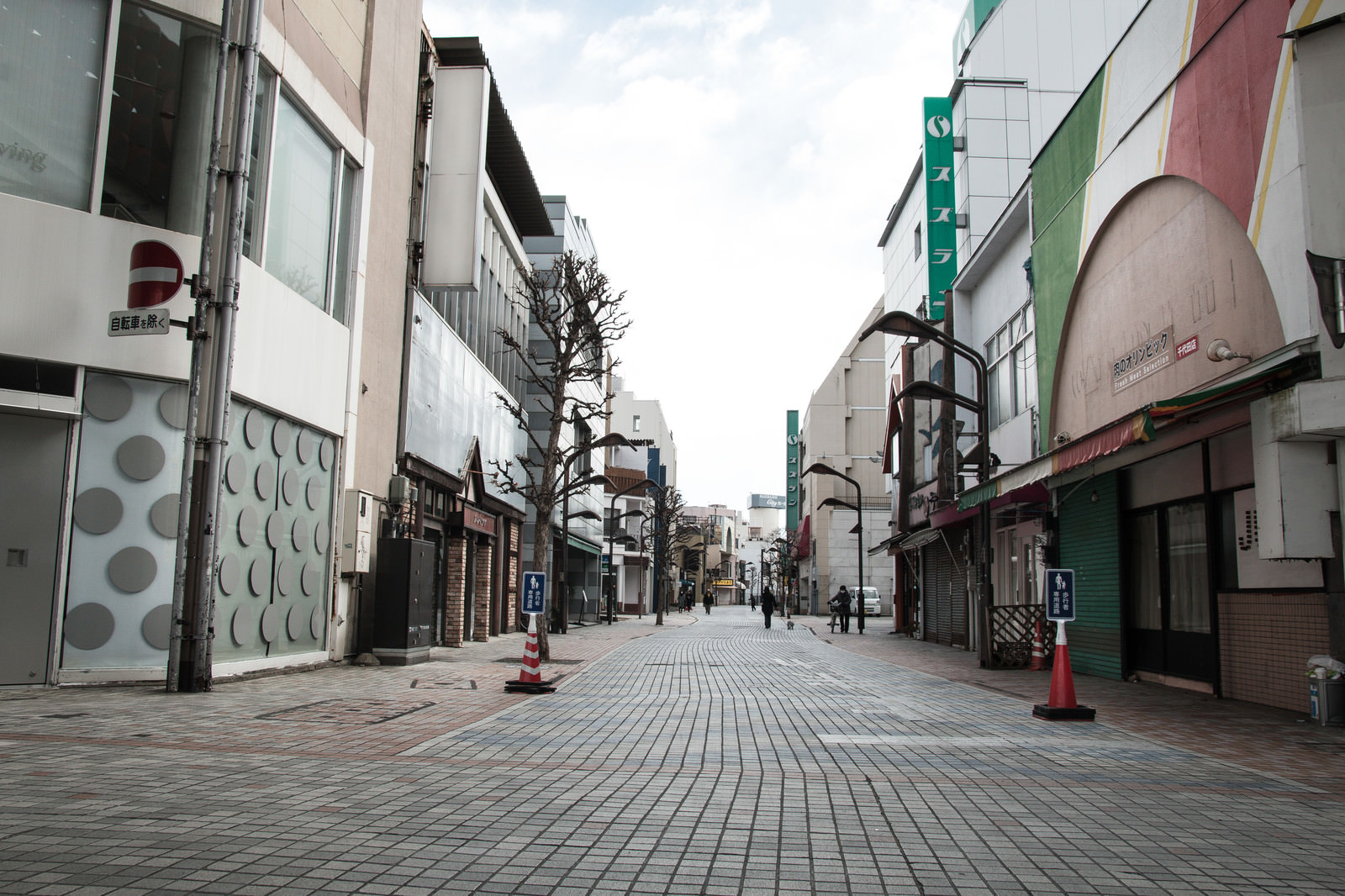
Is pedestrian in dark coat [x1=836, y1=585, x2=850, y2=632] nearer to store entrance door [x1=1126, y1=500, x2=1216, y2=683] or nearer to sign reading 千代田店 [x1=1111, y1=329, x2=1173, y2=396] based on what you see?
store entrance door [x1=1126, y1=500, x2=1216, y2=683]

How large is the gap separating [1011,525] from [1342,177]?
13.1 m

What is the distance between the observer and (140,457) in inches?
453

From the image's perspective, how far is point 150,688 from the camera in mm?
11000

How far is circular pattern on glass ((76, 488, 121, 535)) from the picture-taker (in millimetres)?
10977

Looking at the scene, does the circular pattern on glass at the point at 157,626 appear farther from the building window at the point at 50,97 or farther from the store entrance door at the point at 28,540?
the building window at the point at 50,97

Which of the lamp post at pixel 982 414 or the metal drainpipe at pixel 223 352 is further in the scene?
the lamp post at pixel 982 414

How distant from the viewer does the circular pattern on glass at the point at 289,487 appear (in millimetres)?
14281

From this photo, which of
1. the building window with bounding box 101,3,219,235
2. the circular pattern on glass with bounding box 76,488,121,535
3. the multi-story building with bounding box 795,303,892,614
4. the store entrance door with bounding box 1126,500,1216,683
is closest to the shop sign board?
the store entrance door with bounding box 1126,500,1216,683

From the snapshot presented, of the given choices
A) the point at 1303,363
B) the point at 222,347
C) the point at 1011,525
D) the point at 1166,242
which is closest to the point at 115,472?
the point at 222,347

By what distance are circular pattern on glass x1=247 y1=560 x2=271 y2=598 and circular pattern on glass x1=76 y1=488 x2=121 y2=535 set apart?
2.26 m

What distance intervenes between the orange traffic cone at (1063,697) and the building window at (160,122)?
10590 millimetres

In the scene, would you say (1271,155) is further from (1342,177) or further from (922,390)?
(922,390)

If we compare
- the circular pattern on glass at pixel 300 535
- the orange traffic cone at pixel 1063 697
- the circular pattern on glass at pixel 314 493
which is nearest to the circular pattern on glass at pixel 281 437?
the circular pattern on glass at pixel 314 493

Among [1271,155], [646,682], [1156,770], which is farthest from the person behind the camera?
[646,682]
